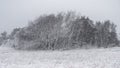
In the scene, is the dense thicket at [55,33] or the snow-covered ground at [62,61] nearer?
the snow-covered ground at [62,61]

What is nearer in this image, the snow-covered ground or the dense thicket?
the snow-covered ground

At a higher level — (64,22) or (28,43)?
(64,22)

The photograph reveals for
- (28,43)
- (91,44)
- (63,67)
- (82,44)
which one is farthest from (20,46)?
(63,67)

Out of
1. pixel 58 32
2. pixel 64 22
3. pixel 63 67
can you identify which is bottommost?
pixel 63 67

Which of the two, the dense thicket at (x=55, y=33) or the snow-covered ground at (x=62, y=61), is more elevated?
the dense thicket at (x=55, y=33)

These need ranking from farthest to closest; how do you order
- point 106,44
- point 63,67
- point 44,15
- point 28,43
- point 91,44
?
point 106,44
point 91,44
point 44,15
point 28,43
point 63,67

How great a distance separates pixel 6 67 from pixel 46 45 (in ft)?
61.6

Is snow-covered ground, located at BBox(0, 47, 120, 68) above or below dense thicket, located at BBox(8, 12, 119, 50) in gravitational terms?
below

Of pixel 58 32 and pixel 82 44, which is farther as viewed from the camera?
pixel 82 44

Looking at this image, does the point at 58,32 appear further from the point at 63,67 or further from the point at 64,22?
the point at 63,67

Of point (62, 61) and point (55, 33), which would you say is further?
point (55, 33)

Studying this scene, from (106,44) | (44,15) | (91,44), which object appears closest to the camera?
(44,15)

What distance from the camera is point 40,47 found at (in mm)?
27359

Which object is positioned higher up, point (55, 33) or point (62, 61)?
point (55, 33)
